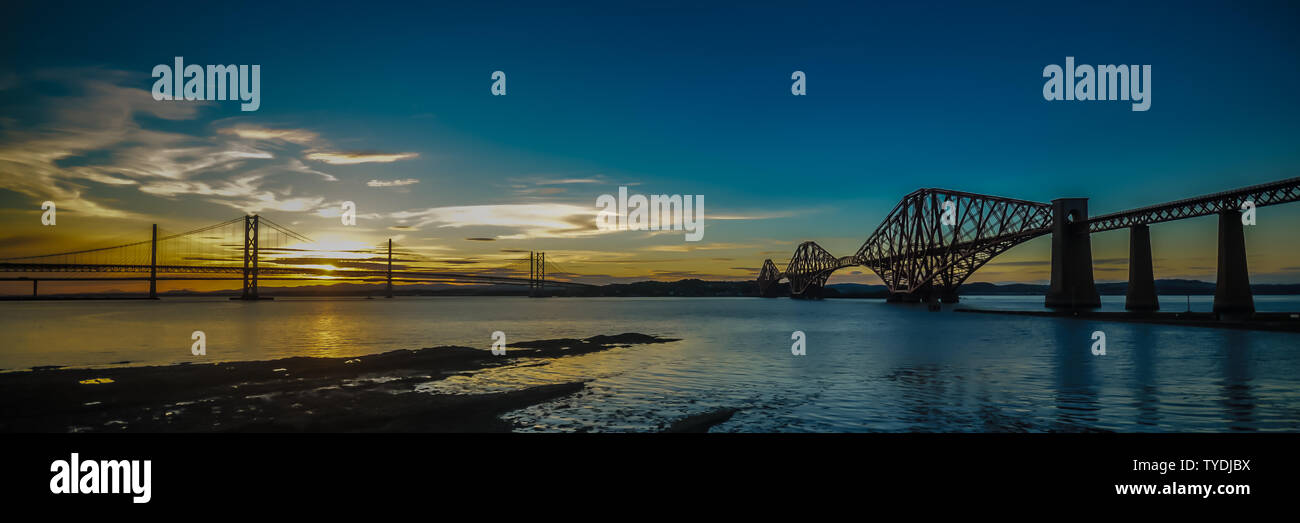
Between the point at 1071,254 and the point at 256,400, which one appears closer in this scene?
the point at 256,400

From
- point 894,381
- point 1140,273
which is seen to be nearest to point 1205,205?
point 1140,273

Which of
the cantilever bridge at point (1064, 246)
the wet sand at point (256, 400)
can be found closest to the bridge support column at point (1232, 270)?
the cantilever bridge at point (1064, 246)

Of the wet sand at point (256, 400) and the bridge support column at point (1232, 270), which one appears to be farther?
the bridge support column at point (1232, 270)

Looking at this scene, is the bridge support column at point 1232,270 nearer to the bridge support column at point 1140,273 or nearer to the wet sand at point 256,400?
the bridge support column at point 1140,273

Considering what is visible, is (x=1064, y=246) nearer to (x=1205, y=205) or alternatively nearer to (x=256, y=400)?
(x=1205, y=205)

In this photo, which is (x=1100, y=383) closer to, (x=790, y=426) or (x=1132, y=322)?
(x=790, y=426)
